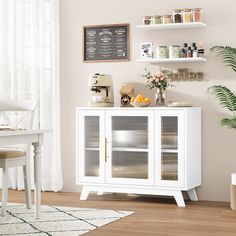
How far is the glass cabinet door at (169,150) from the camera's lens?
5.25 m

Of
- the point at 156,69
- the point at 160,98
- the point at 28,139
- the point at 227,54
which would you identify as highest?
the point at 227,54

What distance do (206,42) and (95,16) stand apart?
1191 mm

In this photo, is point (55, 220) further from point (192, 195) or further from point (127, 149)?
point (192, 195)

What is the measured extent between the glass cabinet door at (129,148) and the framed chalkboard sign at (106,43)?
0.74 metres

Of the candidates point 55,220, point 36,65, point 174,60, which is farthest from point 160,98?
point 55,220

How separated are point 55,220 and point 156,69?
195cm

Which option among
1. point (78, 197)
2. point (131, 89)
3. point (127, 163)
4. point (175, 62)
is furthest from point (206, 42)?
point (78, 197)

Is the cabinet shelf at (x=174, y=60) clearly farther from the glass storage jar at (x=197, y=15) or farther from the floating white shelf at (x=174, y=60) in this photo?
the glass storage jar at (x=197, y=15)

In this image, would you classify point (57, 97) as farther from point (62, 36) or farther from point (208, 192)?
point (208, 192)

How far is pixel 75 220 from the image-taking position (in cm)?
457

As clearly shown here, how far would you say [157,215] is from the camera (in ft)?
15.9

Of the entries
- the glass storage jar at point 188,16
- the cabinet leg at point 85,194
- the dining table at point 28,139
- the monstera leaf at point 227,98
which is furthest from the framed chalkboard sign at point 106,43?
the dining table at point 28,139

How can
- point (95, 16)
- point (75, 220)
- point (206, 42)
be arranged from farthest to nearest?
point (95, 16) → point (206, 42) → point (75, 220)

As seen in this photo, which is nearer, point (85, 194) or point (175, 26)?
point (175, 26)
